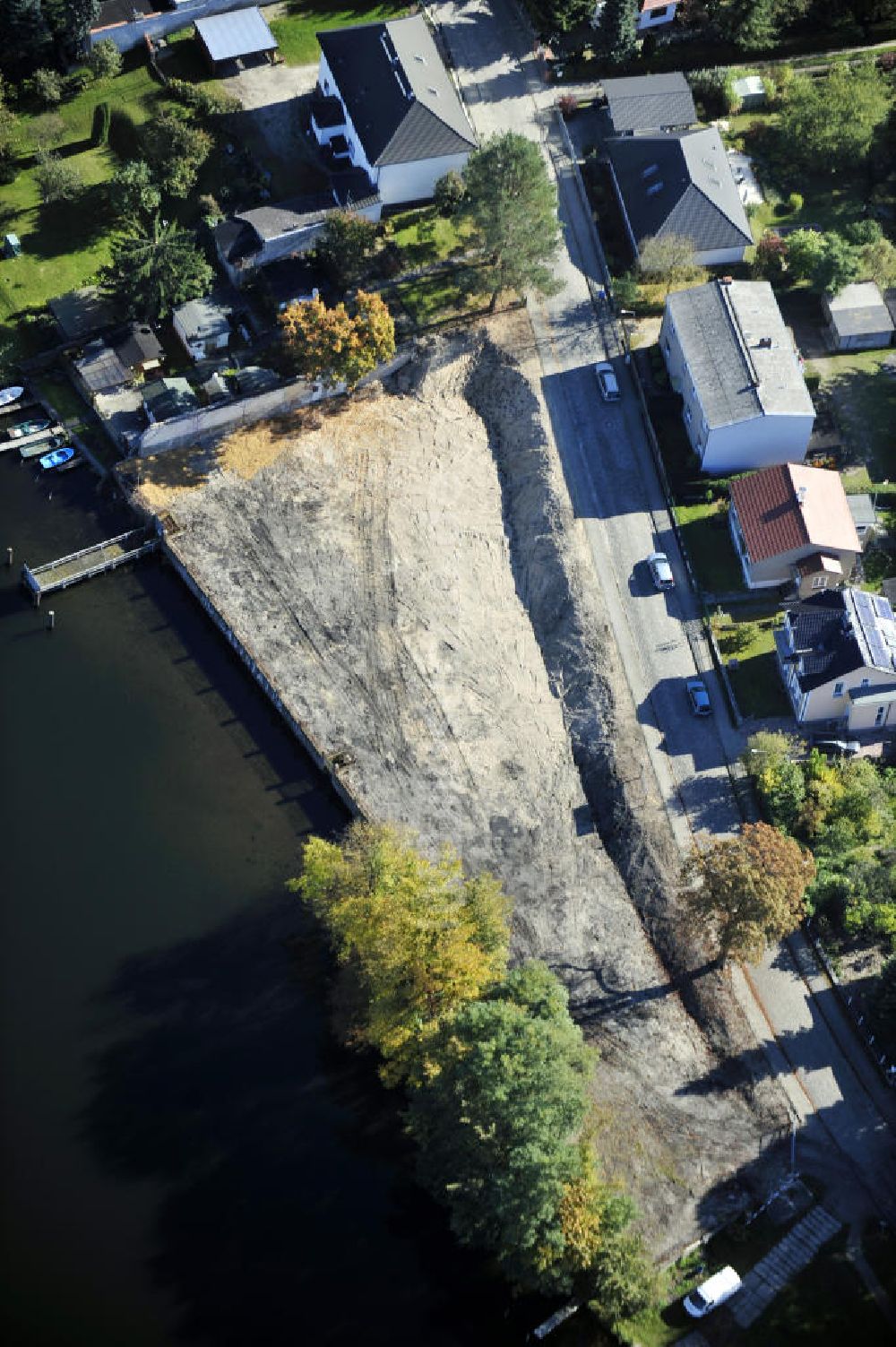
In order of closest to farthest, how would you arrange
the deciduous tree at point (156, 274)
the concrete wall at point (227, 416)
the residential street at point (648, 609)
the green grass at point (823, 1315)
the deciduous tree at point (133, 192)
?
the green grass at point (823, 1315) < the residential street at point (648, 609) < the concrete wall at point (227, 416) < the deciduous tree at point (156, 274) < the deciduous tree at point (133, 192)

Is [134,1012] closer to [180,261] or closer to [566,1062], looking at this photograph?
[566,1062]

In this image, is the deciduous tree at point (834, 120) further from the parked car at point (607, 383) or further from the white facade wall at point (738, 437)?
the parked car at point (607, 383)

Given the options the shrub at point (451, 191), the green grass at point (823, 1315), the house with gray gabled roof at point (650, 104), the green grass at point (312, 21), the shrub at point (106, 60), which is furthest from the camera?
the green grass at point (312, 21)

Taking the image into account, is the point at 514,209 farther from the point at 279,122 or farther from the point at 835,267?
the point at 279,122

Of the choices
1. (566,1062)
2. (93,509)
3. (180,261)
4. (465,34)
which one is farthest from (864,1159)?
(465,34)

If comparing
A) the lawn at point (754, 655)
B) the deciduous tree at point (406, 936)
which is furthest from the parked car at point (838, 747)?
the deciduous tree at point (406, 936)
